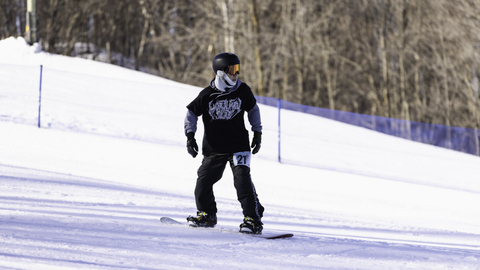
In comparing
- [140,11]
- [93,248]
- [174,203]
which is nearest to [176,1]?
[140,11]

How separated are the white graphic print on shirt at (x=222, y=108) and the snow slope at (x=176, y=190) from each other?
0.98m

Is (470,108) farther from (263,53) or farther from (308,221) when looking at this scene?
(308,221)

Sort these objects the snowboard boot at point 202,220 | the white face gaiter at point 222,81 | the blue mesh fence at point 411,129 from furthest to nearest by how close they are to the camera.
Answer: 1. the blue mesh fence at point 411,129
2. the snowboard boot at point 202,220
3. the white face gaiter at point 222,81

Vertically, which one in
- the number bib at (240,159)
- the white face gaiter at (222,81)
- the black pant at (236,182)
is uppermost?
the white face gaiter at (222,81)

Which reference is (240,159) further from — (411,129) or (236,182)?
(411,129)

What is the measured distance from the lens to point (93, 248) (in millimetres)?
3621

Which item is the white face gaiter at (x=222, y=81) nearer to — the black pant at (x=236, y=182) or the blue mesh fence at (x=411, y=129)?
the black pant at (x=236, y=182)

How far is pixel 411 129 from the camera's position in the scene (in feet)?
53.0

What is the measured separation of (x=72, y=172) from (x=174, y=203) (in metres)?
2.68

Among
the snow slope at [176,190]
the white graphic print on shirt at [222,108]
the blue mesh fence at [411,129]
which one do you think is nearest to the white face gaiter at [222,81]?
the white graphic print on shirt at [222,108]

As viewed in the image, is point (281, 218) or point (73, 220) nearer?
point (73, 220)

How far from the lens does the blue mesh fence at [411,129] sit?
15430 mm

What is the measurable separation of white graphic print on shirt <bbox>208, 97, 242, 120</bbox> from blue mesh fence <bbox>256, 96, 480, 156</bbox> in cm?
1084

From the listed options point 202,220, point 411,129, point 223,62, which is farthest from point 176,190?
point 411,129
